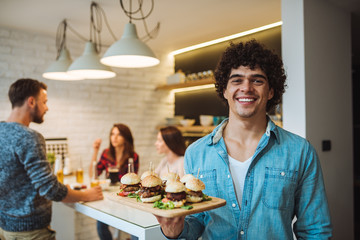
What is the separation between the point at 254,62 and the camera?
138cm

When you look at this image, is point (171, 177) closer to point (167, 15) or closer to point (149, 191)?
point (149, 191)

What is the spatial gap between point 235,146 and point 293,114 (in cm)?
130

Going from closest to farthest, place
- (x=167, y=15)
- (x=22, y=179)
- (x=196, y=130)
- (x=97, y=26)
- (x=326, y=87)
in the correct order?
1. (x=22, y=179)
2. (x=326, y=87)
3. (x=167, y=15)
4. (x=97, y=26)
5. (x=196, y=130)

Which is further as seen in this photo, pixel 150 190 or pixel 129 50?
pixel 129 50

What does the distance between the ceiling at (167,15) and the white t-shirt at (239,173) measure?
75.9 inches

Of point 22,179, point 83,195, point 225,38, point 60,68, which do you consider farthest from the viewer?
point 225,38

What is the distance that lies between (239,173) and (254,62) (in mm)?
497

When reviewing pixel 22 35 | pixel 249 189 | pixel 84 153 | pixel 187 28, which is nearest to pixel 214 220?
pixel 249 189

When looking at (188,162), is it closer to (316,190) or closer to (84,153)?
(316,190)

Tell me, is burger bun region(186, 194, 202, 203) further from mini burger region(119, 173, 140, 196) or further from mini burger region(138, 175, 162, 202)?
mini burger region(119, 173, 140, 196)

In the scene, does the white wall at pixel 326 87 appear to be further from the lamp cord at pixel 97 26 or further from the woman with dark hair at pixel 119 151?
the woman with dark hair at pixel 119 151

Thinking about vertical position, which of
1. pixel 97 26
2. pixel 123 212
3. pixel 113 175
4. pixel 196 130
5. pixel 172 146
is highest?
pixel 97 26

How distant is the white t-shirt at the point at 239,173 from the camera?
1.29 meters

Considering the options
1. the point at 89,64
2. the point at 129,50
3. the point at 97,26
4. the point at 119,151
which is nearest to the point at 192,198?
the point at 129,50
